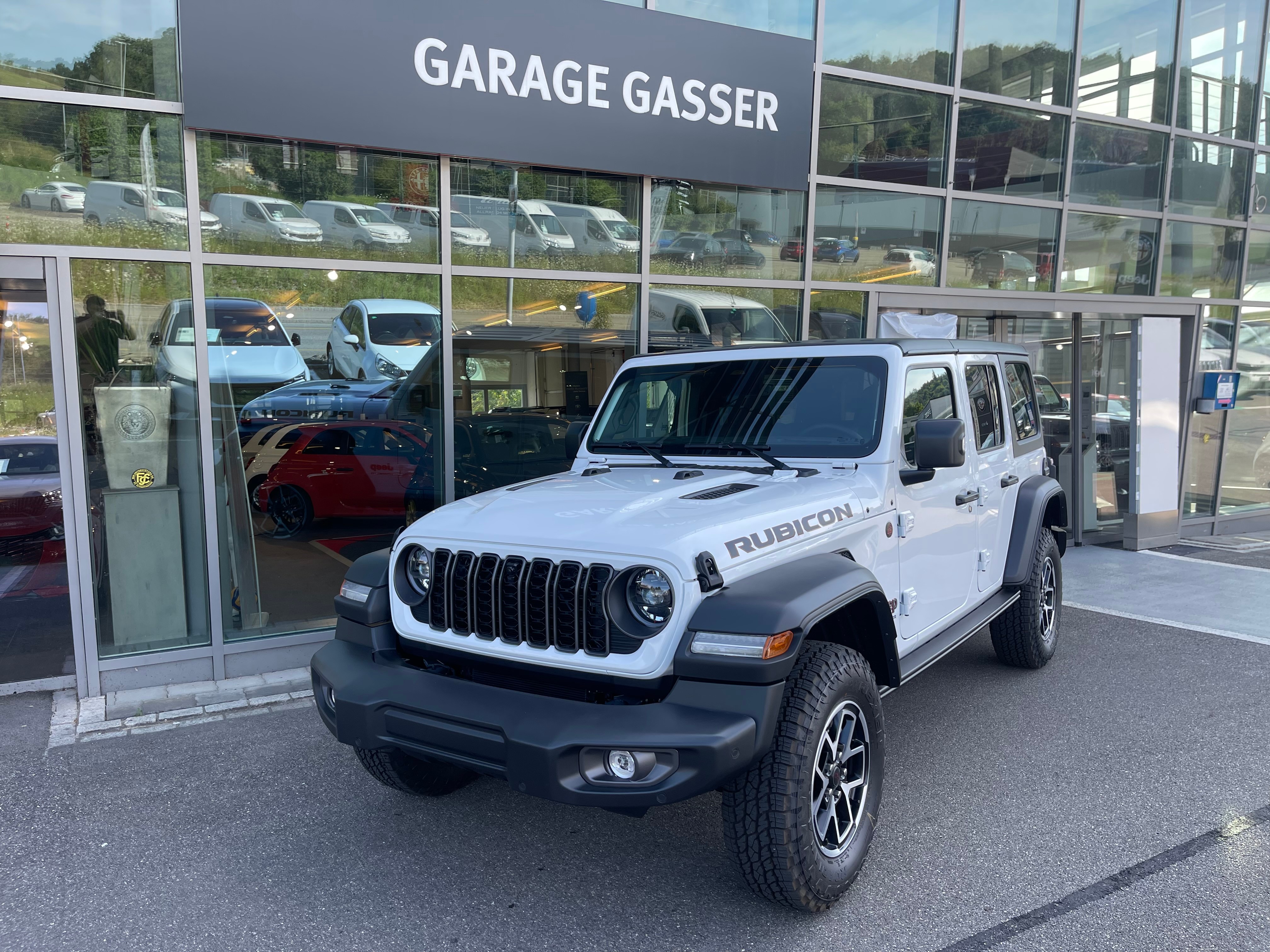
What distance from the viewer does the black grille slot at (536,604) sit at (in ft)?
9.86

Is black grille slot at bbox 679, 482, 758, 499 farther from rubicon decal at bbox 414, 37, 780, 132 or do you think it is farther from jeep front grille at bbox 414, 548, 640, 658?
rubicon decal at bbox 414, 37, 780, 132

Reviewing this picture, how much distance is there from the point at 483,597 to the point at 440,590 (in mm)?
186

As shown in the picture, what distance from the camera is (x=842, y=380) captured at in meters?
4.11

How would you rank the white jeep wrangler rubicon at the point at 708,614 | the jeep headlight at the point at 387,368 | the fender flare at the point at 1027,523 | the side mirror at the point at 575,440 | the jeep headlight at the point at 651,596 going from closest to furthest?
the white jeep wrangler rubicon at the point at 708,614
the jeep headlight at the point at 651,596
the side mirror at the point at 575,440
the fender flare at the point at 1027,523
the jeep headlight at the point at 387,368

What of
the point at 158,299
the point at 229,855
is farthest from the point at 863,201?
the point at 229,855

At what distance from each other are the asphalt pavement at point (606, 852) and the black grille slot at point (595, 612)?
95 cm

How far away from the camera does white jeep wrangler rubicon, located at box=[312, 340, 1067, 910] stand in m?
2.71

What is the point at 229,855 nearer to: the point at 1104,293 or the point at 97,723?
the point at 97,723

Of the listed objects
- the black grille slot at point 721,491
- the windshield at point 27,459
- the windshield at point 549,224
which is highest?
the windshield at point 549,224

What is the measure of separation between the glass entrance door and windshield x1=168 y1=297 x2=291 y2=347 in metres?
0.66

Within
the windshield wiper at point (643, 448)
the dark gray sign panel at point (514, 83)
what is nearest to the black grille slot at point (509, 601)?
the windshield wiper at point (643, 448)

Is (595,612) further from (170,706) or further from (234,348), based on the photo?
(234,348)

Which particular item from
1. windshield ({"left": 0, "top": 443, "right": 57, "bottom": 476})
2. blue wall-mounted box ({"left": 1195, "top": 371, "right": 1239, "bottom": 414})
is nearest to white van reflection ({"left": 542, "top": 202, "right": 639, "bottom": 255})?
windshield ({"left": 0, "top": 443, "right": 57, "bottom": 476})

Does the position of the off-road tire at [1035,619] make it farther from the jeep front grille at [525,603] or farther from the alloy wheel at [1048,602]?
the jeep front grille at [525,603]
